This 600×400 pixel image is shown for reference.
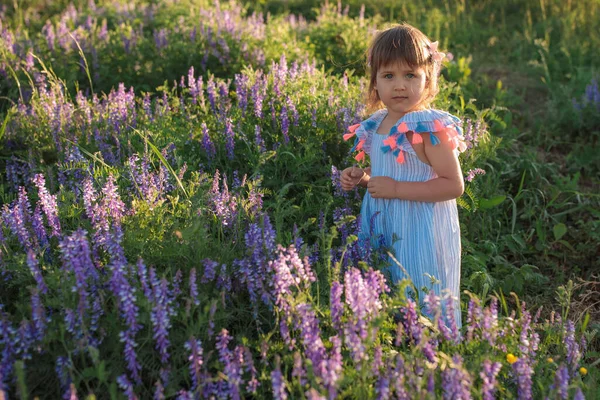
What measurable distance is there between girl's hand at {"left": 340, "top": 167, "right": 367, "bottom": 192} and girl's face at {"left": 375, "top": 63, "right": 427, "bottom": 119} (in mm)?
399

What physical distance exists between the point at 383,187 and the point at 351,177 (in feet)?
0.97

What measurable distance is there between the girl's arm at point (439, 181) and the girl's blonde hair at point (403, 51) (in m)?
0.34

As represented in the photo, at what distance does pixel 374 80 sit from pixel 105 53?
11.1 ft

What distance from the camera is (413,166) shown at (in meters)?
3.15

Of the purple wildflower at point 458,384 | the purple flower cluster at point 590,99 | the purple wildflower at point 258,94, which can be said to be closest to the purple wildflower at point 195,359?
the purple wildflower at point 458,384

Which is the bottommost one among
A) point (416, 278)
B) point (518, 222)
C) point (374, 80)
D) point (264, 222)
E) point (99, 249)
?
point (518, 222)

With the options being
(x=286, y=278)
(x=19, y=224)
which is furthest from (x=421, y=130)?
(x=19, y=224)

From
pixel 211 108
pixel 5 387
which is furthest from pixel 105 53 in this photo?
pixel 5 387

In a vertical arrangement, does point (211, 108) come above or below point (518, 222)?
above

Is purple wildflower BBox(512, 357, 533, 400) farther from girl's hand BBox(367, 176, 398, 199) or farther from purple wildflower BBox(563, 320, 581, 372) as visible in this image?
girl's hand BBox(367, 176, 398, 199)

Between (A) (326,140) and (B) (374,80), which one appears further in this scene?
(A) (326,140)

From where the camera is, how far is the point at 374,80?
331 cm

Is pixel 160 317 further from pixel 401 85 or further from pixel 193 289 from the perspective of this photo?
pixel 401 85

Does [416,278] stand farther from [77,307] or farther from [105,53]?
[105,53]
